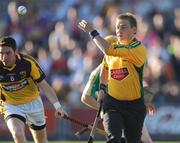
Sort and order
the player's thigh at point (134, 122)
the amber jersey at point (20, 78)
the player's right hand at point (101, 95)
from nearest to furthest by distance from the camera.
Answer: the player's thigh at point (134, 122) → the player's right hand at point (101, 95) → the amber jersey at point (20, 78)

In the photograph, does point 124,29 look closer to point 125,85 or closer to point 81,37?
point 125,85

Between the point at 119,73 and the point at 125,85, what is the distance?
185 millimetres

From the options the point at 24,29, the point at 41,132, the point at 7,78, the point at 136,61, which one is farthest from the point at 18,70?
the point at 24,29

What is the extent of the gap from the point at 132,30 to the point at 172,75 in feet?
26.4

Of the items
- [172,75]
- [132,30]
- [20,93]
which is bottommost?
[172,75]

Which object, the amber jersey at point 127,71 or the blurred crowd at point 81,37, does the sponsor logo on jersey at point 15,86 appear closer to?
the amber jersey at point 127,71

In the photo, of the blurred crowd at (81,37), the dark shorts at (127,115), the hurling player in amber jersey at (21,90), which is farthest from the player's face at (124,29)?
the blurred crowd at (81,37)

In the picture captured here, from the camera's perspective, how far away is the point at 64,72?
19.0 m

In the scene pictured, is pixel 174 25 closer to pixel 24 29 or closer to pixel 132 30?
pixel 24 29

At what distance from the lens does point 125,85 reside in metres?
10.9

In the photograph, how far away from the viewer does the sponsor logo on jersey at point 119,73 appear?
10.8m

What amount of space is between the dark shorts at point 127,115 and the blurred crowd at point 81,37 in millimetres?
6846

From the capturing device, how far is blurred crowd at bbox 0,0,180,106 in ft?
60.7

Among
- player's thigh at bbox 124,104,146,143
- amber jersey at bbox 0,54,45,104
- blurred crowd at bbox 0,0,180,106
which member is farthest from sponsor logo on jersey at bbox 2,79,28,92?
blurred crowd at bbox 0,0,180,106
